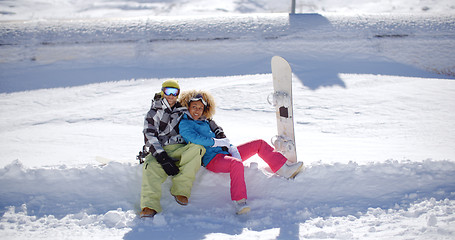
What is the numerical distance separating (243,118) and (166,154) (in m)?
3.53

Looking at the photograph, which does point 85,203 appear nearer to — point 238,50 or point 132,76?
point 132,76

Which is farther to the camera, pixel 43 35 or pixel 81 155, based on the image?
pixel 43 35

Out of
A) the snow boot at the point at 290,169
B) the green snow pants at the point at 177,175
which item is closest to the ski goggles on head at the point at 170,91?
the green snow pants at the point at 177,175

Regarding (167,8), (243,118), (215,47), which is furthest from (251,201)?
(167,8)

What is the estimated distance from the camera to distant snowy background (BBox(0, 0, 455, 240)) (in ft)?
11.8

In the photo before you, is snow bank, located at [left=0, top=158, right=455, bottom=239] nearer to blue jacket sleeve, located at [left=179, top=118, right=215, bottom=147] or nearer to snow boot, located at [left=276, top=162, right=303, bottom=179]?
snow boot, located at [left=276, top=162, right=303, bottom=179]

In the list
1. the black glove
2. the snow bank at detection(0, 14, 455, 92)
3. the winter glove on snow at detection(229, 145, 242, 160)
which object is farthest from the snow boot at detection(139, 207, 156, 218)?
the snow bank at detection(0, 14, 455, 92)

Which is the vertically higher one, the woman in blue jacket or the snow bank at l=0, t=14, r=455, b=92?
the snow bank at l=0, t=14, r=455, b=92

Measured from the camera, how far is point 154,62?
10328 mm

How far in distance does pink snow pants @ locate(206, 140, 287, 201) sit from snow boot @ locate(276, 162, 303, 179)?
59mm

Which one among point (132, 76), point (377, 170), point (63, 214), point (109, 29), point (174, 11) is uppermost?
point (174, 11)

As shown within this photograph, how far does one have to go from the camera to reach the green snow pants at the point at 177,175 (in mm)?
3572

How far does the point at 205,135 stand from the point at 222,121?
3.07 m

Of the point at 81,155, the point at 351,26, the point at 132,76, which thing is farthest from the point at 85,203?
the point at 351,26
